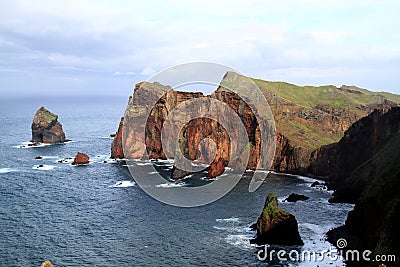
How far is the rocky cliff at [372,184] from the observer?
Result: 57594 millimetres

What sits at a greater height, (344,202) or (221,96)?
(221,96)

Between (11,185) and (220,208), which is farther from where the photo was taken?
(11,185)

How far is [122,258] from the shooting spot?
234 feet

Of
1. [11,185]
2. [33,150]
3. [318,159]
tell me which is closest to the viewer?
[11,185]

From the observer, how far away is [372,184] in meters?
79.4

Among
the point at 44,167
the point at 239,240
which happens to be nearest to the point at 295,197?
the point at 239,240

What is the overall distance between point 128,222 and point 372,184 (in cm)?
5356

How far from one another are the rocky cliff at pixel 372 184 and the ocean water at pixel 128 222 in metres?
5.94

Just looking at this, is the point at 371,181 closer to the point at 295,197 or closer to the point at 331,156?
the point at 295,197

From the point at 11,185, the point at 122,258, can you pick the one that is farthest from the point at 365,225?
the point at 11,185

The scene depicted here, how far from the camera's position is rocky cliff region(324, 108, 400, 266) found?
57.6m

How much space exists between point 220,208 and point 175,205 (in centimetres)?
1221

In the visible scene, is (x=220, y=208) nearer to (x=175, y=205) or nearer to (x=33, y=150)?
(x=175, y=205)

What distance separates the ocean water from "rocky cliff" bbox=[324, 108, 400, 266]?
594 centimetres
